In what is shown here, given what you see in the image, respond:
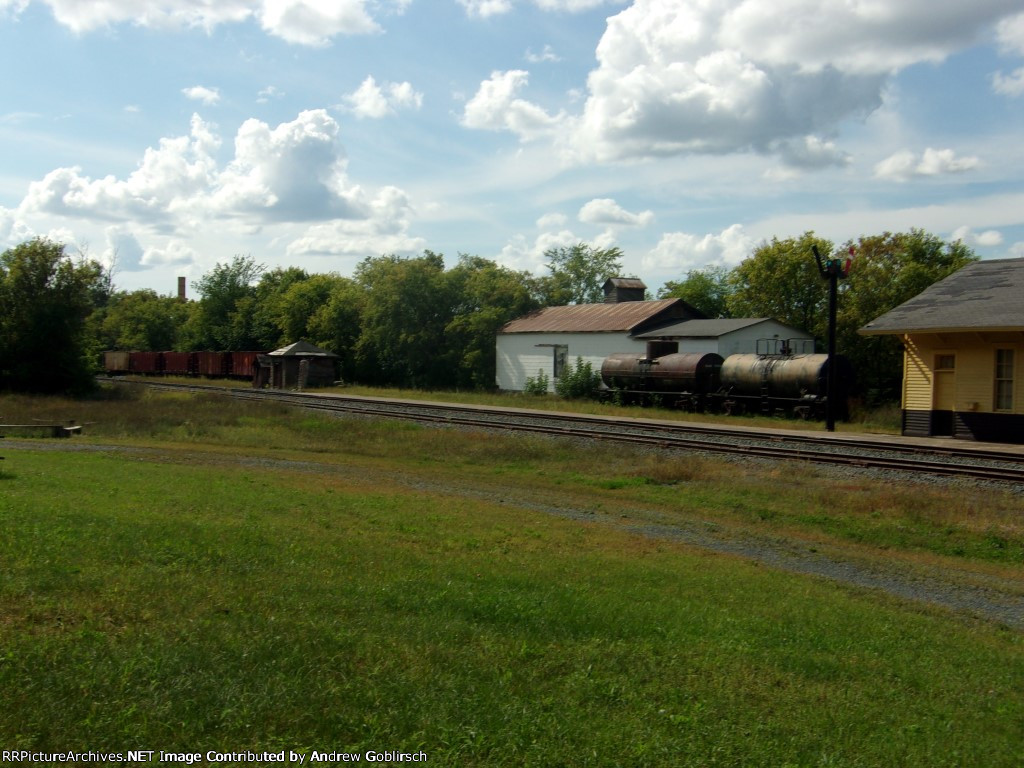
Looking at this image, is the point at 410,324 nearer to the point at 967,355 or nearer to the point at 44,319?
the point at 44,319

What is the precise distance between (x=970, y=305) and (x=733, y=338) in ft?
46.6

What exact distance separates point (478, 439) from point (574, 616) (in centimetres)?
1860

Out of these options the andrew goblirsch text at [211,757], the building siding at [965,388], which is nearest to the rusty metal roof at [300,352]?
the building siding at [965,388]

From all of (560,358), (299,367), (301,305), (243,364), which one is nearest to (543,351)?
(560,358)

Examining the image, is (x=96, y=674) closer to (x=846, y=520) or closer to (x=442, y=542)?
(x=442, y=542)

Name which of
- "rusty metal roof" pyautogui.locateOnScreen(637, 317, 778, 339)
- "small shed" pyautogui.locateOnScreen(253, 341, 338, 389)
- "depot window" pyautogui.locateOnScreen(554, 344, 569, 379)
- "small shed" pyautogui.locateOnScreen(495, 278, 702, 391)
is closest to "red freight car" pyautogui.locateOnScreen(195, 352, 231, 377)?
"small shed" pyautogui.locateOnScreen(253, 341, 338, 389)

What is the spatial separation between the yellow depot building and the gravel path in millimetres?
14848

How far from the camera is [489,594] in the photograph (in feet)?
25.2

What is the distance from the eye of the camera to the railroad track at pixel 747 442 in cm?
1966

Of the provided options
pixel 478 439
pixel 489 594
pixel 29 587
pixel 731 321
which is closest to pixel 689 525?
pixel 489 594

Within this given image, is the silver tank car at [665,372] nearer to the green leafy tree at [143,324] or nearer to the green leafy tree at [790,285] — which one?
the green leafy tree at [790,285]

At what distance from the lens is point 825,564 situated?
1164cm

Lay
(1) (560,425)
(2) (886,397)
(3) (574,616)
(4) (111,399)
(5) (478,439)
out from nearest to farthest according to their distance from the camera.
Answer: (3) (574,616) → (5) (478,439) → (1) (560,425) → (2) (886,397) → (4) (111,399)

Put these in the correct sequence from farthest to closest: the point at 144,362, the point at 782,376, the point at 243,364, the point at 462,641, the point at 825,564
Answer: the point at 144,362 → the point at 243,364 → the point at 782,376 → the point at 825,564 → the point at 462,641
